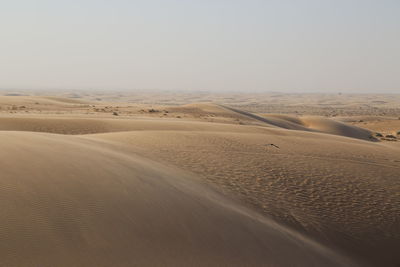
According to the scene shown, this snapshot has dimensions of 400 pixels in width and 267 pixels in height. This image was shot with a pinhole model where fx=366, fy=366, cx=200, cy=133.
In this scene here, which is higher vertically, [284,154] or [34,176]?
[34,176]

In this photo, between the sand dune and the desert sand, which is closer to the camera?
the sand dune

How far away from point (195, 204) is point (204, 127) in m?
10.6

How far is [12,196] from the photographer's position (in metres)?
4.02

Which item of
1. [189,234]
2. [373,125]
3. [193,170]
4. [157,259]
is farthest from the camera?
[373,125]

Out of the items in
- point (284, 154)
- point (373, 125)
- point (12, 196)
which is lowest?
point (373, 125)

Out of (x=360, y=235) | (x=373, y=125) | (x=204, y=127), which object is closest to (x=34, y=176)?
(x=360, y=235)

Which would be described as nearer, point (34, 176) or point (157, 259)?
point (157, 259)

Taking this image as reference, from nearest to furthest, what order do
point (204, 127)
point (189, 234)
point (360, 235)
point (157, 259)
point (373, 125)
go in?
point (157, 259) < point (189, 234) < point (360, 235) < point (204, 127) < point (373, 125)

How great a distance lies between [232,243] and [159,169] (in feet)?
10.0

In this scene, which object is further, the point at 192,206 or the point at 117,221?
the point at 192,206

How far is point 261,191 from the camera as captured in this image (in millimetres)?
7531

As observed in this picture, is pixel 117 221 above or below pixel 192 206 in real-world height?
above

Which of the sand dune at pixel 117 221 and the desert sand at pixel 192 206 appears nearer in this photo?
the sand dune at pixel 117 221

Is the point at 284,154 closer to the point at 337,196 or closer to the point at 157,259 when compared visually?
the point at 337,196
